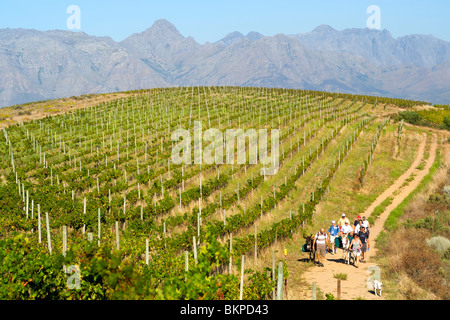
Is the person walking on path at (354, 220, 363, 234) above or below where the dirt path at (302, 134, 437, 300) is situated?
above

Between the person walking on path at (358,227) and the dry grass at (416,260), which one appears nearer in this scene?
the dry grass at (416,260)

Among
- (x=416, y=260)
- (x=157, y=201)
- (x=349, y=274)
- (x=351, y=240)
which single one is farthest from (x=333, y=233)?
(x=157, y=201)

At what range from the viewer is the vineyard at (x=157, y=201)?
11.2m

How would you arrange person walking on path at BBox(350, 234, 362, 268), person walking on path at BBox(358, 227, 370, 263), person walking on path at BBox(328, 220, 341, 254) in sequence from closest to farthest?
person walking on path at BBox(350, 234, 362, 268), person walking on path at BBox(358, 227, 370, 263), person walking on path at BBox(328, 220, 341, 254)

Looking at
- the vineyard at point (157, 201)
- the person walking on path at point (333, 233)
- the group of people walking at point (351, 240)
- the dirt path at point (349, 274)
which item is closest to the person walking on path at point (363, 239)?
the group of people walking at point (351, 240)

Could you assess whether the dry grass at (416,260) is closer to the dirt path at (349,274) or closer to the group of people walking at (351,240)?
the dirt path at (349,274)

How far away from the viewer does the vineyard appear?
11219 millimetres

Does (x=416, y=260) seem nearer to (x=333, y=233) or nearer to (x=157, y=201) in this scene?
(x=333, y=233)

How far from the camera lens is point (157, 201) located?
26953 mm

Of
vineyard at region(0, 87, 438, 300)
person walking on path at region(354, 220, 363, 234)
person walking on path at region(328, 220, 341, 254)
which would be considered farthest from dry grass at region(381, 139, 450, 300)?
vineyard at region(0, 87, 438, 300)

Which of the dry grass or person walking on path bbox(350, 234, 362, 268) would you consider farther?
person walking on path bbox(350, 234, 362, 268)

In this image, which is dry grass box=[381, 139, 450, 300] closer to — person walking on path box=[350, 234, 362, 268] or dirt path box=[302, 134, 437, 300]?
dirt path box=[302, 134, 437, 300]

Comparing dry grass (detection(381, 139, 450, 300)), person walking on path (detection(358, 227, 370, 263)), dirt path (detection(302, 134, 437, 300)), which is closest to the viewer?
dry grass (detection(381, 139, 450, 300))
